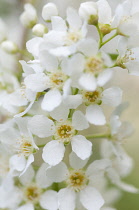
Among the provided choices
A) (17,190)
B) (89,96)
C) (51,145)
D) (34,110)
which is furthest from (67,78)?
(17,190)

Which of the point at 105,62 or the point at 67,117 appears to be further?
the point at 67,117

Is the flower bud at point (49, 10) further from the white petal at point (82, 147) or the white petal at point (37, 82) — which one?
the white petal at point (82, 147)

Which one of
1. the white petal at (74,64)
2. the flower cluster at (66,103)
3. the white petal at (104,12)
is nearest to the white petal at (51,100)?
the flower cluster at (66,103)

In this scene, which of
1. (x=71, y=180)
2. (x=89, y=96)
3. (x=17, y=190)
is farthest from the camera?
(x=17, y=190)

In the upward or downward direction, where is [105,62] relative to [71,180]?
upward

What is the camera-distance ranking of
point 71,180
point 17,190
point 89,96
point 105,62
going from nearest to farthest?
point 105,62 < point 89,96 < point 71,180 < point 17,190

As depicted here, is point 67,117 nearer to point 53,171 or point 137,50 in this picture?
point 53,171

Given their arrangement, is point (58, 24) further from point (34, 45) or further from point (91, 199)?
point (91, 199)
